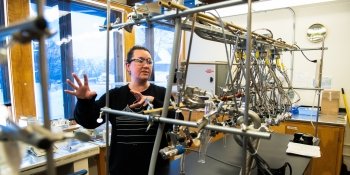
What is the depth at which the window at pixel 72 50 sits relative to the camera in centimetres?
267

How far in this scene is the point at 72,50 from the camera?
282 centimetres

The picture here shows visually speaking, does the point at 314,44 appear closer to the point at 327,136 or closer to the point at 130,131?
the point at 327,136

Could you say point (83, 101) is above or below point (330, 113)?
above

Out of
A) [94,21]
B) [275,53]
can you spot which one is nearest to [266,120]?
[275,53]

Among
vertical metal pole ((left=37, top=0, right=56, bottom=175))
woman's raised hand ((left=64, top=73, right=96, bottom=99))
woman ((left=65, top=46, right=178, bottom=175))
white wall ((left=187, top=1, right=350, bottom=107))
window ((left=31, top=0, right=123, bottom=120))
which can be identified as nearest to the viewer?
vertical metal pole ((left=37, top=0, right=56, bottom=175))

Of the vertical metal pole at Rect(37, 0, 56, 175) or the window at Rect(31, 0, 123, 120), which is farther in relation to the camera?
the window at Rect(31, 0, 123, 120)

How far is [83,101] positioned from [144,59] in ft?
1.64

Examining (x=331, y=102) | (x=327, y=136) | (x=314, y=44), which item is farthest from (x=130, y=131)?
(x=314, y=44)

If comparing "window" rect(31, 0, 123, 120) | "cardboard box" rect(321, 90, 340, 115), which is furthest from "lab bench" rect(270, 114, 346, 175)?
"window" rect(31, 0, 123, 120)

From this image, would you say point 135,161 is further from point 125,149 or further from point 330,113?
point 330,113

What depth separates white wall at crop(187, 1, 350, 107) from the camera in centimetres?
337

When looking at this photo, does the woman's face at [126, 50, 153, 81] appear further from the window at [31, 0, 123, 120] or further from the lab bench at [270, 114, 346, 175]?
the lab bench at [270, 114, 346, 175]

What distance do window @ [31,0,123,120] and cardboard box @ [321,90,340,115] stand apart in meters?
2.85

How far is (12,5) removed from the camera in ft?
7.56
